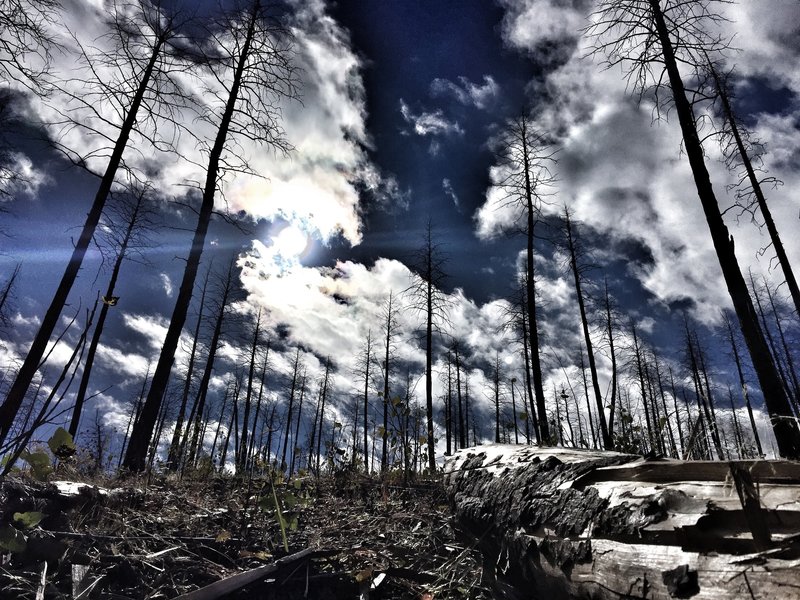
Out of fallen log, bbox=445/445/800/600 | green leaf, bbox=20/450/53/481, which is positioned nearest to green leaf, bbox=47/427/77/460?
green leaf, bbox=20/450/53/481

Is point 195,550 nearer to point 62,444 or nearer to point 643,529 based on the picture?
point 62,444

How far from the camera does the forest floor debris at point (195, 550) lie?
2428 mm

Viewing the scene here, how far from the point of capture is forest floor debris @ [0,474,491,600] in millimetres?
2428

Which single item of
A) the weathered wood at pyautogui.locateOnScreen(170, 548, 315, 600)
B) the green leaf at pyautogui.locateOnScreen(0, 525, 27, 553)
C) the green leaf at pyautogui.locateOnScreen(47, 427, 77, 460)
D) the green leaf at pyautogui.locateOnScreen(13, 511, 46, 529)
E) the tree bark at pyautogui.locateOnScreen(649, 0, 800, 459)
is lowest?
the weathered wood at pyautogui.locateOnScreen(170, 548, 315, 600)

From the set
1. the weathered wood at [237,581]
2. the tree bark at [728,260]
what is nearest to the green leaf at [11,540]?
the weathered wood at [237,581]

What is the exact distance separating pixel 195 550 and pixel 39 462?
1.34 meters

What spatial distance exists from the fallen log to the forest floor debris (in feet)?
1.85

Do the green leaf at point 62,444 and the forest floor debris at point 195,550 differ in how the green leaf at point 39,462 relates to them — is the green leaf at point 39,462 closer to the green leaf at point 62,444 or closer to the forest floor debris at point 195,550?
the forest floor debris at point 195,550

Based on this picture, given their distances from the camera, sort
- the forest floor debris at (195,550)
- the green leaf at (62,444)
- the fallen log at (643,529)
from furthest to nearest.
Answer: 1. the forest floor debris at (195,550)
2. the green leaf at (62,444)
3. the fallen log at (643,529)

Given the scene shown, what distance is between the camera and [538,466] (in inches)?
116

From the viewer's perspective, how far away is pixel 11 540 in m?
2.21

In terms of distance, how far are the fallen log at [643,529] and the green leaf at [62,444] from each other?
2.54 meters

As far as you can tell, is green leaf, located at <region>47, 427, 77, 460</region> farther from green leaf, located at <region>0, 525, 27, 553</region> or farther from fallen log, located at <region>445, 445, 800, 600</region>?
fallen log, located at <region>445, 445, 800, 600</region>

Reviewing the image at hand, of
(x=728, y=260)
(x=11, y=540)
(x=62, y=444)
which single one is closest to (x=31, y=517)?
(x=11, y=540)
